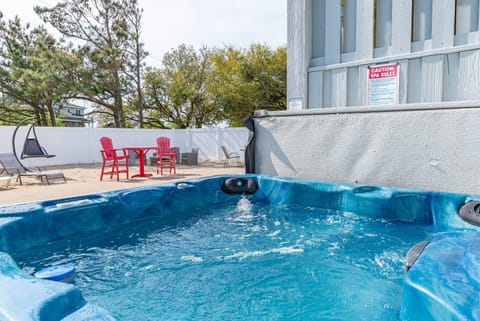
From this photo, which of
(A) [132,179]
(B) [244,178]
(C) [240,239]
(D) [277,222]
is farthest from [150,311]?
(A) [132,179]

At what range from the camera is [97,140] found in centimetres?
1064

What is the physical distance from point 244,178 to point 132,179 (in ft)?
9.12

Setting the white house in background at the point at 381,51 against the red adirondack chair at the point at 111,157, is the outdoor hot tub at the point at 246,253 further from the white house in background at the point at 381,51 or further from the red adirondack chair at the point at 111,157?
the red adirondack chair at the point at 111,157

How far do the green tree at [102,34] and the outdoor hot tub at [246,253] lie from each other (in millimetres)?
9223

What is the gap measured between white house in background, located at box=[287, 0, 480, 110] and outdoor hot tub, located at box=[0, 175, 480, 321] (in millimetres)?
1377

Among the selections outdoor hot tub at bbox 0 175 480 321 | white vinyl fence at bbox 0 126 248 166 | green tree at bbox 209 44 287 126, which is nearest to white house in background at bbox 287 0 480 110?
outdoor hot tub at bbox 0 175 480 321

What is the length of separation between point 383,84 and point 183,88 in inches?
434

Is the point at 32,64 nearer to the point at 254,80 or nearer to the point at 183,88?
the point at 183,88

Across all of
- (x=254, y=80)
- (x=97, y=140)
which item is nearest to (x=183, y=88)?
(x=254, y=80)

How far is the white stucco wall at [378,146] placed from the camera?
3016 mm

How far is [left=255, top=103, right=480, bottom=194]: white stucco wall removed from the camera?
3.02m

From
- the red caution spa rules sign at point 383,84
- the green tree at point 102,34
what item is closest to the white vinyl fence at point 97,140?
the green tree at point 102,34

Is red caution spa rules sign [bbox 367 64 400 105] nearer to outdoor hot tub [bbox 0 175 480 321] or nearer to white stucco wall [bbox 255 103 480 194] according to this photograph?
white stucco wall [bbox 255 103 480 194]

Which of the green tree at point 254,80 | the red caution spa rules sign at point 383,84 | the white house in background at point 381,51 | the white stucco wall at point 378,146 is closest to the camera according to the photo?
the white stucco wall at point 378,146
